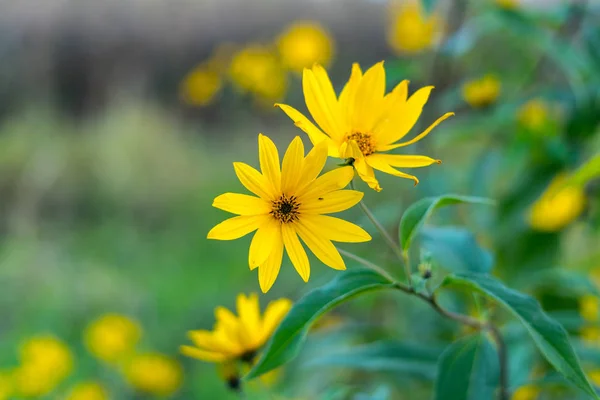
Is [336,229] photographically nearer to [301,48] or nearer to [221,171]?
[301,48]

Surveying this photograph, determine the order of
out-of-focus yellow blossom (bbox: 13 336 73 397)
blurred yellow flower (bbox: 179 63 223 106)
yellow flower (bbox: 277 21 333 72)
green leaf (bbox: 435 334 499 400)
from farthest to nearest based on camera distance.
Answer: blurred yellow flower (bbox: 179 63 223 106) < yellow flower (bbox: 277 21 333 72) < out-of-focus yellow blossom (bbox: 13 336 73 397) < green leaf (bbox: 435 334 499 400)

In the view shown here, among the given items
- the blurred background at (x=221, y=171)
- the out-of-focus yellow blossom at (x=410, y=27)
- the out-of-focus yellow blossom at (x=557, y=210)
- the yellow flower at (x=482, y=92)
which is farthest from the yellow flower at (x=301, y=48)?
the out-of-focus yellow blossom at (x=557, y=210)

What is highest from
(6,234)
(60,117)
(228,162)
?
(60,117)

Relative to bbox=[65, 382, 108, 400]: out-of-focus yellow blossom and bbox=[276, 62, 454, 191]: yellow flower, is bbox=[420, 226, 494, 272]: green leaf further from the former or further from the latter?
bbox=[65, 382, 108, 400]: out-of-focus yellow blossom

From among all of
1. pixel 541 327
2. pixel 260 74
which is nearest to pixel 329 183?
pixel 541 327

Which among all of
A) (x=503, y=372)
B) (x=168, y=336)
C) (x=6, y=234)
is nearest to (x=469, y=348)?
(x=503, y=372)

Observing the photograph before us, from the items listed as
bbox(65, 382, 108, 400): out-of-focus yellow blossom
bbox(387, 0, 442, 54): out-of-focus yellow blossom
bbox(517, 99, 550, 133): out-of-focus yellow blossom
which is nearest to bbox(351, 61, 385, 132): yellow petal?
bbox(517, 99, 550, 133): out-of-focus yellow blossom

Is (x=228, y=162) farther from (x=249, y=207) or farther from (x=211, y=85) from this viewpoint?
(x=249, y=207)
